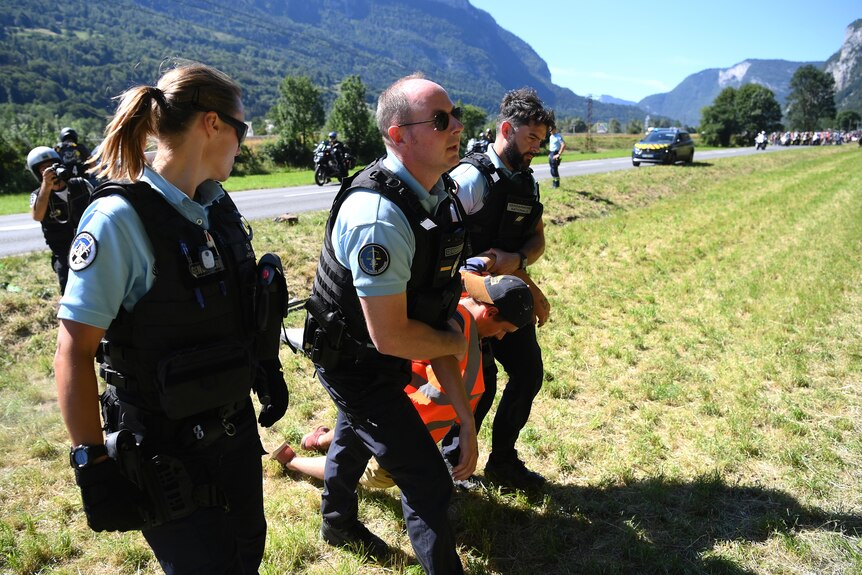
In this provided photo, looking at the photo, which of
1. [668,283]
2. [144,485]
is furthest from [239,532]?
[668,283]

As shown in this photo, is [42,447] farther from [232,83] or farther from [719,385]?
[719,385]

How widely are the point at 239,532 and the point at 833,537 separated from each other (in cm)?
317

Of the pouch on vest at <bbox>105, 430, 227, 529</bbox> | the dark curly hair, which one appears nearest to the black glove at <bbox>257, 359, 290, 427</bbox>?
the pouch on vest at <bbox>105, 430, 227, 529</bbox>

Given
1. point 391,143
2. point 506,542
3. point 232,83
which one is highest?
point 232,83

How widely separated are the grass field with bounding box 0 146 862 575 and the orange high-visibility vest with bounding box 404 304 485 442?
0.80m

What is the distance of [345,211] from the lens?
2.13 meters

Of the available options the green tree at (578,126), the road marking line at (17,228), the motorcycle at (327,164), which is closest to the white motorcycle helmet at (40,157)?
the road marking line at (17,228)

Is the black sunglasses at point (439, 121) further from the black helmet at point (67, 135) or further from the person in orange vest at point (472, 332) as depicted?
the black helmet at point (67, 135)

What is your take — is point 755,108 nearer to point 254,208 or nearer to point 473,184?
point 254,208

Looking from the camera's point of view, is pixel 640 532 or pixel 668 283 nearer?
pixel 640 532

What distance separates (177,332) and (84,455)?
0.42 meters

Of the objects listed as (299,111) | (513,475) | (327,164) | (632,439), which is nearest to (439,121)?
(513,475)

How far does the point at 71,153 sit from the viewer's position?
228 inches

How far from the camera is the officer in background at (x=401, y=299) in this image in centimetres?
205
